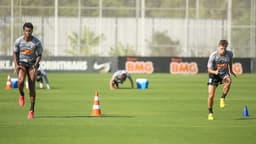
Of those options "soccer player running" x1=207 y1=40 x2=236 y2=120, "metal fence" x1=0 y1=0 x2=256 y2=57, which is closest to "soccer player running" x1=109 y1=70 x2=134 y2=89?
"soccer player running" x1=207 y1=40 x2=236 y2=120

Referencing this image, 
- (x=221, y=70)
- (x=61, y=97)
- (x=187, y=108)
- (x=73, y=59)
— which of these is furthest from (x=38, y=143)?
(x=73, y=59)

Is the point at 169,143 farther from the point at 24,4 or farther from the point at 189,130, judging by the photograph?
the point at 24,4

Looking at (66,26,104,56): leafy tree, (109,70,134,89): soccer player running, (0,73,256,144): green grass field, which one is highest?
(66,26,104,56): leafy tree

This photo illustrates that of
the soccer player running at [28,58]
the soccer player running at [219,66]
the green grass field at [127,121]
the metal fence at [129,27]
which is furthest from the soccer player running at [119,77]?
the metal fence at [129,27]

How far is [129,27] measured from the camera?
191ft

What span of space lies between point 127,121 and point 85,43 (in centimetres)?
3832

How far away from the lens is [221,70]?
20.5 m

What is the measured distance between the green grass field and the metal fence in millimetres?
26799

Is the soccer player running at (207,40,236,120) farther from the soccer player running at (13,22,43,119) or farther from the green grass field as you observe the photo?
the soccer player running at (13,22,43,119)

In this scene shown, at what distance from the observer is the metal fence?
2240 inches

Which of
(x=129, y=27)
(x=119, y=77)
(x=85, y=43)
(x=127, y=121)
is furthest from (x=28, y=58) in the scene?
(x=129, y=27)

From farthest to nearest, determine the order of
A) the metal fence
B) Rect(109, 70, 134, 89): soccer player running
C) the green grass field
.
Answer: the metal fence, Rect(109, 70, 134, 89): soccer player running, the green grass field

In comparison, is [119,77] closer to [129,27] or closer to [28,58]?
→ [28,58]

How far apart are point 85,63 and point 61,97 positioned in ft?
85.7
